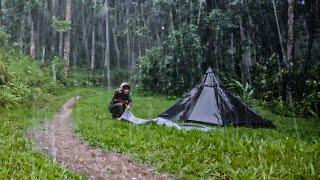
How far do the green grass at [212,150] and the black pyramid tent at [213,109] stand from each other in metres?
1.29

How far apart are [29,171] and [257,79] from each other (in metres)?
18.0

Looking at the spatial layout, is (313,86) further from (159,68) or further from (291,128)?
(159,68)

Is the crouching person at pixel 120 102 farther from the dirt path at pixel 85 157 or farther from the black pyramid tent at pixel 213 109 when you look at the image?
the dirt path at pixel 85 157

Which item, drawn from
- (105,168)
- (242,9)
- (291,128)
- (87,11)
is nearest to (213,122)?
(291,128)

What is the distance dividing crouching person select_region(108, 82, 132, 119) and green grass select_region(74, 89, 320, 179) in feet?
5.32

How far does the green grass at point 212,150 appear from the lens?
8055 millimetres

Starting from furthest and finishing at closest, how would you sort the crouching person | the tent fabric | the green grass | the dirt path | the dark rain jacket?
the dark rain jacket → the crouching person → the tent fabric → the dirt path → the green grass

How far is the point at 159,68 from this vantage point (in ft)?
93.5

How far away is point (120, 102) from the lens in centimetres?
1495

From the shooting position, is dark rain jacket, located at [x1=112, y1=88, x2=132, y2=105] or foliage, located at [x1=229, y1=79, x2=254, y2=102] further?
foliage, located at [x1=229, y1=79, x2=254, y2=102]

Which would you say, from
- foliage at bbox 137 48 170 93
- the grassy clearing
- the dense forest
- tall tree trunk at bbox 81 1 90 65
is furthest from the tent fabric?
tall tree trunk at bbox 81 1 90 65

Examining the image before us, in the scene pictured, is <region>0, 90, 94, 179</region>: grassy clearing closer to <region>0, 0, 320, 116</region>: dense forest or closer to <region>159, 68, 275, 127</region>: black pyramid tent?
<region>159, 68, 275, 127</region>: black pyramid tent

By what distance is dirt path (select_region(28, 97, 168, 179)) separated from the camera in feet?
26.9

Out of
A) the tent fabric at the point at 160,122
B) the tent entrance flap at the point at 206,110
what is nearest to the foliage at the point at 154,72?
the tent entrance flap at the point at 206,110
